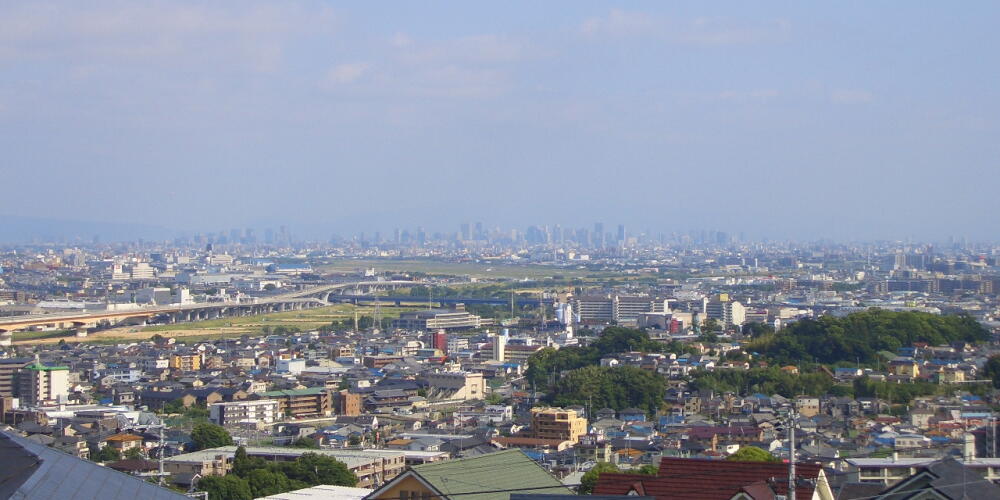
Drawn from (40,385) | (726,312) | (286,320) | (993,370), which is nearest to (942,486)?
(993,370)

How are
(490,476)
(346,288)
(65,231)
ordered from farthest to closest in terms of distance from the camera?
(65,231)
(346,288)
(490,476)

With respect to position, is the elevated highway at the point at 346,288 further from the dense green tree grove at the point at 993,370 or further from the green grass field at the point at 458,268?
the dense green tree grove at the point at 993,370

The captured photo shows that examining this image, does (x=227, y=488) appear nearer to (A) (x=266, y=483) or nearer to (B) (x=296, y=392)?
(A) (x=266, y=483)

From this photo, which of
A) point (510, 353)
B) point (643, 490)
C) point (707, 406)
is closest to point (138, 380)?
point (510, 353)

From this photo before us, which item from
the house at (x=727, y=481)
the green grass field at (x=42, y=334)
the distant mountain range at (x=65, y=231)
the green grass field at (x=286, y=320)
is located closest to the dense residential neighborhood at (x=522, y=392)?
the house at (x=727, y=481)

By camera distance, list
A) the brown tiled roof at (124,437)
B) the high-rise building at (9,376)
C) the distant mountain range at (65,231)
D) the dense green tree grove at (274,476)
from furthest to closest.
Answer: the distant mountain range at (65,231), the high-rise building at (9,376), the brown tiled roof at (124,437), the dense green tree grove at (274,476)

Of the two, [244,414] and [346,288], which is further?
[346,288]
